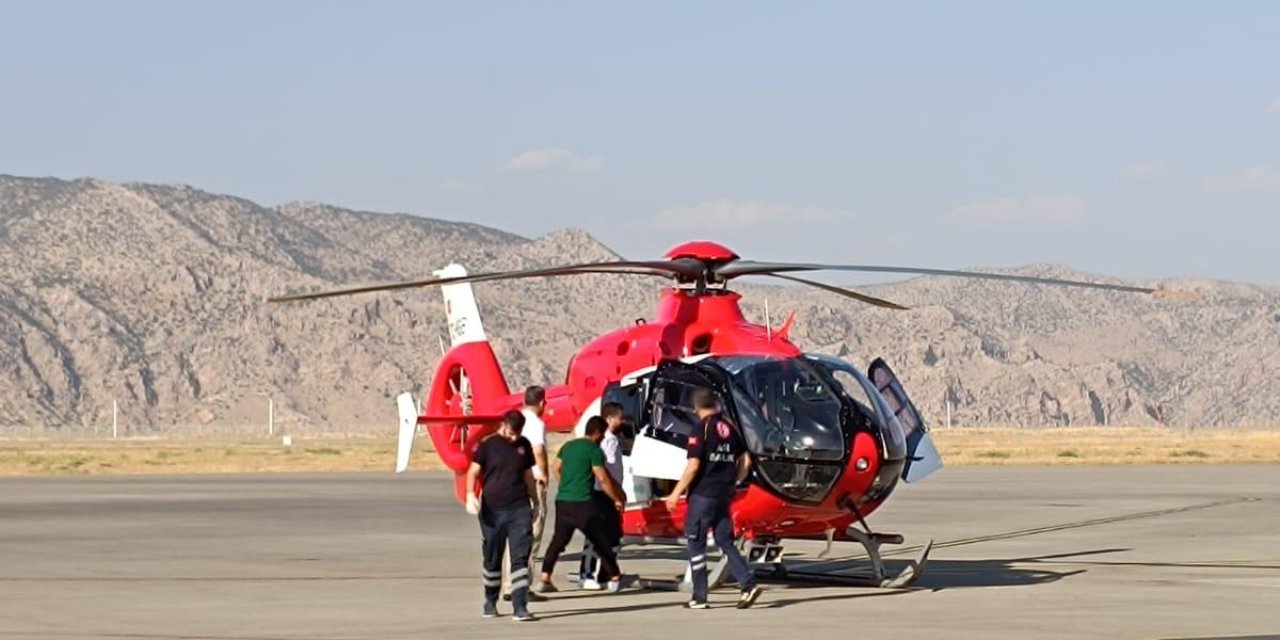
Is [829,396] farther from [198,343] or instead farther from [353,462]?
[198,343]

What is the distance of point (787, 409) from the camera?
18.0m

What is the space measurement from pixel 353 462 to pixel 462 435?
43468 mm

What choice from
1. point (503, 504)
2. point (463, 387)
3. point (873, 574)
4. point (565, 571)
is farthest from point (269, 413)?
point (503, 504)

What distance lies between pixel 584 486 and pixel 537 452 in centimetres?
54

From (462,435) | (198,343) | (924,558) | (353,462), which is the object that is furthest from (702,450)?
(198,343)

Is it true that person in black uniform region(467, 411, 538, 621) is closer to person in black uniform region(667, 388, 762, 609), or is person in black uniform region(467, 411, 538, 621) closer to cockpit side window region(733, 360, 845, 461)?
person in black uniform region(667, 388, 762, 609)

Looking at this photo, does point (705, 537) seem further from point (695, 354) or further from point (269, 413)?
point (269, 413)

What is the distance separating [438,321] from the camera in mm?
155750

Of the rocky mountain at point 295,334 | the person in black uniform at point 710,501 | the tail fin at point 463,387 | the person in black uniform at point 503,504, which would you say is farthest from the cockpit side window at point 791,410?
the rocky mountain at point 295,334

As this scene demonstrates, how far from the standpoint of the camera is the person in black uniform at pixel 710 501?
16.7 m

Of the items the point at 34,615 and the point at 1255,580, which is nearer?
the point at 34,615

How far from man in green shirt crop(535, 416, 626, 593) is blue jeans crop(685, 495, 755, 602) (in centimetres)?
116

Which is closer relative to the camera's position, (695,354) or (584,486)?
(584,486)

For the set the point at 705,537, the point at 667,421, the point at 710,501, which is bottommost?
the point at 705,537
